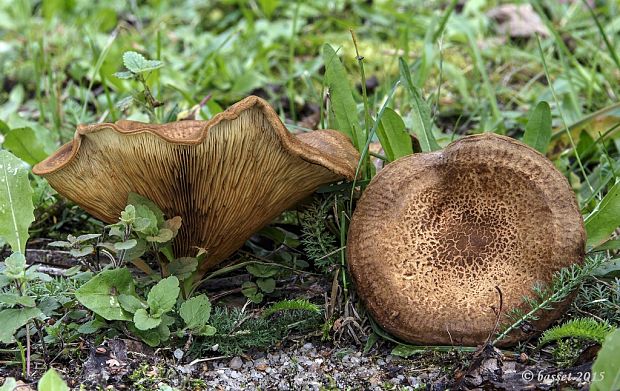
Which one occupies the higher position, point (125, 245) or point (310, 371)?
point (125, 245)

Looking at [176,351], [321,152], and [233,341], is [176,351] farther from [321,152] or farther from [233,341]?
[321,152]

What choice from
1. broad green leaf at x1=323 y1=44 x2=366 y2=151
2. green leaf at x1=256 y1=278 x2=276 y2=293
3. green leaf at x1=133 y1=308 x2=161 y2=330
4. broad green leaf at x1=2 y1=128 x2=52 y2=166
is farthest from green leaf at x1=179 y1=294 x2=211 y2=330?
broad green leaf at x1=2 y1=128 x2=52 y2=166

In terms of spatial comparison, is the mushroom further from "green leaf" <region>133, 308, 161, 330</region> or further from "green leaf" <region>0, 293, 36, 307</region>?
"green leaf" <region>0, 293, 36, 307</region>

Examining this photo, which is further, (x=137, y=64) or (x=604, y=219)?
(x=137, y=64)

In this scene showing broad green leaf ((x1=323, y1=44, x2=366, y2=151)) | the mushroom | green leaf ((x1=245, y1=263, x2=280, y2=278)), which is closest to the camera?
the mushroom

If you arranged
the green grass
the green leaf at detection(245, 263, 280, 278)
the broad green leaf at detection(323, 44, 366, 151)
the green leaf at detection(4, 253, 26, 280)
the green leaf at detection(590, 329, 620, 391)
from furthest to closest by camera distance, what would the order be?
the green grass < the broad green leaf at detection(323, 44, 366, 151) < the green leaf at detection(245, 263, 280, 278) < the green leaf at detection(4, 253, 26, 280) < the green leaf at detection(590, 329, 620, 391)

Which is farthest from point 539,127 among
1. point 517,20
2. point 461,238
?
point 517,20

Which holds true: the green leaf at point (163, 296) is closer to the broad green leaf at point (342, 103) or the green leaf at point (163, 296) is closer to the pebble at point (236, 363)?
the pebble at point (236, 363)

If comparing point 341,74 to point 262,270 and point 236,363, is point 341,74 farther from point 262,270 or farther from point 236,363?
point 236,363
